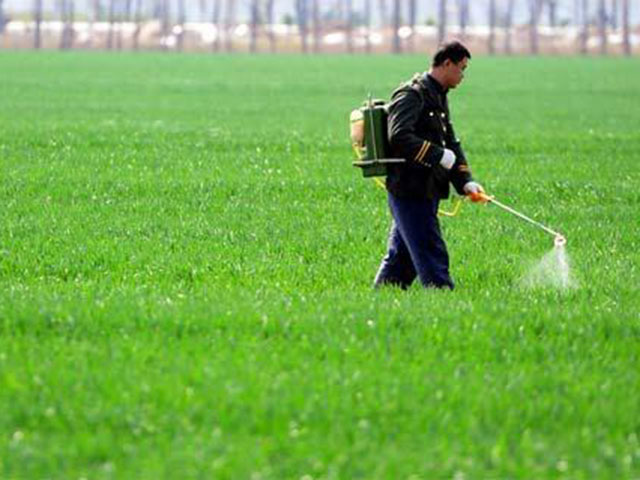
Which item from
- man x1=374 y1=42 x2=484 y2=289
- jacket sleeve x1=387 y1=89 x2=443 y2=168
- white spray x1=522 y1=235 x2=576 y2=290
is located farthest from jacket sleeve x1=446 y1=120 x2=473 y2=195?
white spray x1=522 y1=235 x2=576 y2=290

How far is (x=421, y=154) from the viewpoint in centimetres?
1139

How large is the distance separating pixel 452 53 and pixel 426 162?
72 centimetres

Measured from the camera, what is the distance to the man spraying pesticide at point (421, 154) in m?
11.4

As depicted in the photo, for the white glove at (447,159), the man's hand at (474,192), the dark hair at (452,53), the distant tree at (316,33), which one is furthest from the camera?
the distant tree at (316,33)

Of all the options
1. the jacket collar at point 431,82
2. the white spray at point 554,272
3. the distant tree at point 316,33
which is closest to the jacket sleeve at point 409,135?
the jacket collar at point 431,82

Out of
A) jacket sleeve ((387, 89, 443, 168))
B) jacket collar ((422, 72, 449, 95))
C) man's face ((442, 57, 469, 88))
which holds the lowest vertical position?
jacket sleeve ((387, 89, 443, 168))

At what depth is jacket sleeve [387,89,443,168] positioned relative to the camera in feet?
37.3

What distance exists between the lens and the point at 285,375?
837 cm

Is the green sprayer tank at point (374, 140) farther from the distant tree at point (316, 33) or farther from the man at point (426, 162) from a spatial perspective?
the distant tree at point (316, 33)

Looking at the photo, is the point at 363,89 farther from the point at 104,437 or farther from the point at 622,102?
the point at 104,437

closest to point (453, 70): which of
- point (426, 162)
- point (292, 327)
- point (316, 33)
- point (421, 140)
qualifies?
point (421, 140)

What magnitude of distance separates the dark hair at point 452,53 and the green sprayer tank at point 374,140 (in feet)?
1.67

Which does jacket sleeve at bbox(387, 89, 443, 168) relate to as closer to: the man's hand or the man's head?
the man's head

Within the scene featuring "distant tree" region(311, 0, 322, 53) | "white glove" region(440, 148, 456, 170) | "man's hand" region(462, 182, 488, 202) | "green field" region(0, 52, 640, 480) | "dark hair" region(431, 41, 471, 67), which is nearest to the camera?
"green field" region(0, 52, 640, 480)
